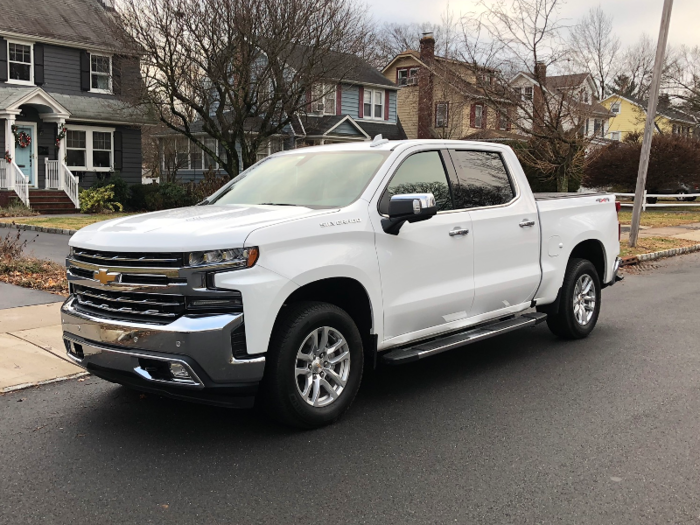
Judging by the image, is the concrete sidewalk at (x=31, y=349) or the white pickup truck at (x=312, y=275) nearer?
the white pickup truck at (x=312, y=275)

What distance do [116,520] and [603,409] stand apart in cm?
344

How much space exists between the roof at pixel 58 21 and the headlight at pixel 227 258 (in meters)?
21.8

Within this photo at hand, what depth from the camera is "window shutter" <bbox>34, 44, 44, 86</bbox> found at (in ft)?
84.0

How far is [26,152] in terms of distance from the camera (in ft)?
82.5

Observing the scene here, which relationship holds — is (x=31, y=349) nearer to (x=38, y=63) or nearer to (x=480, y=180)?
(x=480, y=180)

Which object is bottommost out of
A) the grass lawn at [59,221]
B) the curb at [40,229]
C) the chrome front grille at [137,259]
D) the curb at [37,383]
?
the curb at [37,383]

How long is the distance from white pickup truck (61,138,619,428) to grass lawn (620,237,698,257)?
9439mm

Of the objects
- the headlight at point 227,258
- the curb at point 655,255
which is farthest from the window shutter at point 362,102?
the headlight at point 227,258

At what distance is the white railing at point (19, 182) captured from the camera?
2338 centimetres

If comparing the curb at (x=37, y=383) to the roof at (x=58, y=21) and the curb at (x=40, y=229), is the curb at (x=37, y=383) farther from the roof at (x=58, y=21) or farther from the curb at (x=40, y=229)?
the roof at (x=58, y=21)

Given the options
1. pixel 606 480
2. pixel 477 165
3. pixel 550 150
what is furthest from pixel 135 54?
pixel 606 480

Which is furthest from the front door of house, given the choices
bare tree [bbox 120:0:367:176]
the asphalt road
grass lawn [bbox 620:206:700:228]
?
the asphalt road

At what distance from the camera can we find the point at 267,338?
421cm

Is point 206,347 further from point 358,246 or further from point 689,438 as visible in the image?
point 689,438
